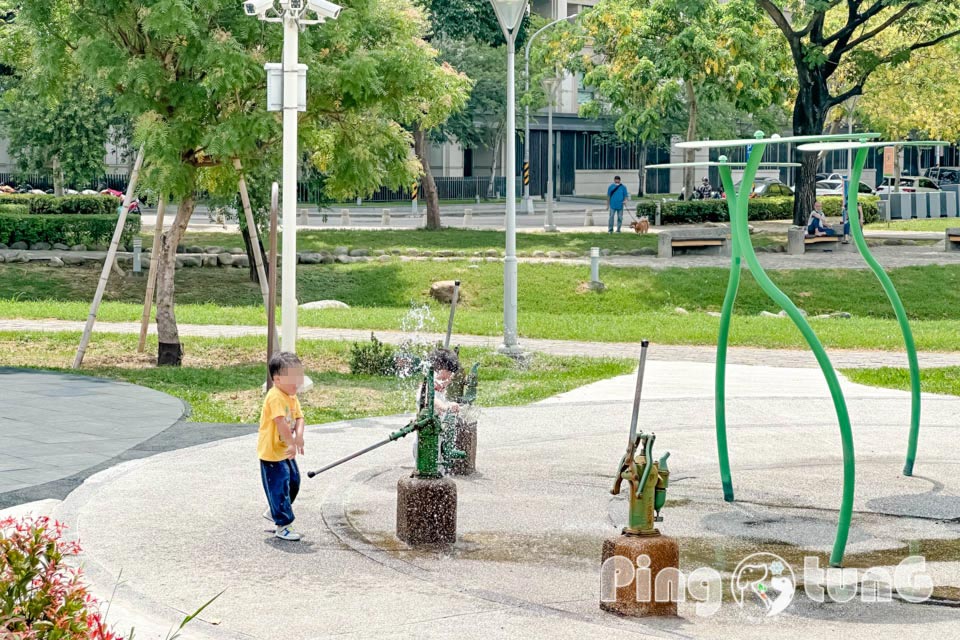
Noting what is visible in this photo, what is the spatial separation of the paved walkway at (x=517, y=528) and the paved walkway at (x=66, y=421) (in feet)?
2.25

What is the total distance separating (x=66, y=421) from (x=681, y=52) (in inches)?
905

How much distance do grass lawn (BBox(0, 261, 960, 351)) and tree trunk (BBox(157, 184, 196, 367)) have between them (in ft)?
14.3

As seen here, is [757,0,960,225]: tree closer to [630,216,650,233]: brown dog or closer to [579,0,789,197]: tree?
[579,0,789,197]: tree

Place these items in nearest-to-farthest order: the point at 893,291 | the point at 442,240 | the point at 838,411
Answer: the point at 838,411, the point at 893,291, the point at 442,240

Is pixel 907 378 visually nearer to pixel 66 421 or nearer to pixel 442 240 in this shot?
pixel 66 421

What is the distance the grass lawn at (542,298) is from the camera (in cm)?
2244

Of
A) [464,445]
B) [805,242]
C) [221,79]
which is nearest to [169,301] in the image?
[221,79]

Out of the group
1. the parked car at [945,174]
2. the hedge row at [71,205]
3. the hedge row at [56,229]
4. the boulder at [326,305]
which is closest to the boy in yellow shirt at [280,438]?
the boulder at [326,305]

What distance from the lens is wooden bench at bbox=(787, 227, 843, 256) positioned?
32.6 meters

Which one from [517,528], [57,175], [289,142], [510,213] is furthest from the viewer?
[57,175]

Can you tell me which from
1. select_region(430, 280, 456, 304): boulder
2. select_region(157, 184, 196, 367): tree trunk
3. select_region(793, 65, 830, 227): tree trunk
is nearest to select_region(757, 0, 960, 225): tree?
select_region(793, 65, 830, 227): tree trunk

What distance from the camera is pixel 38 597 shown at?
443 centimetres

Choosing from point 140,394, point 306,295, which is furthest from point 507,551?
point 306,295

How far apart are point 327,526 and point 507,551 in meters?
1.31
